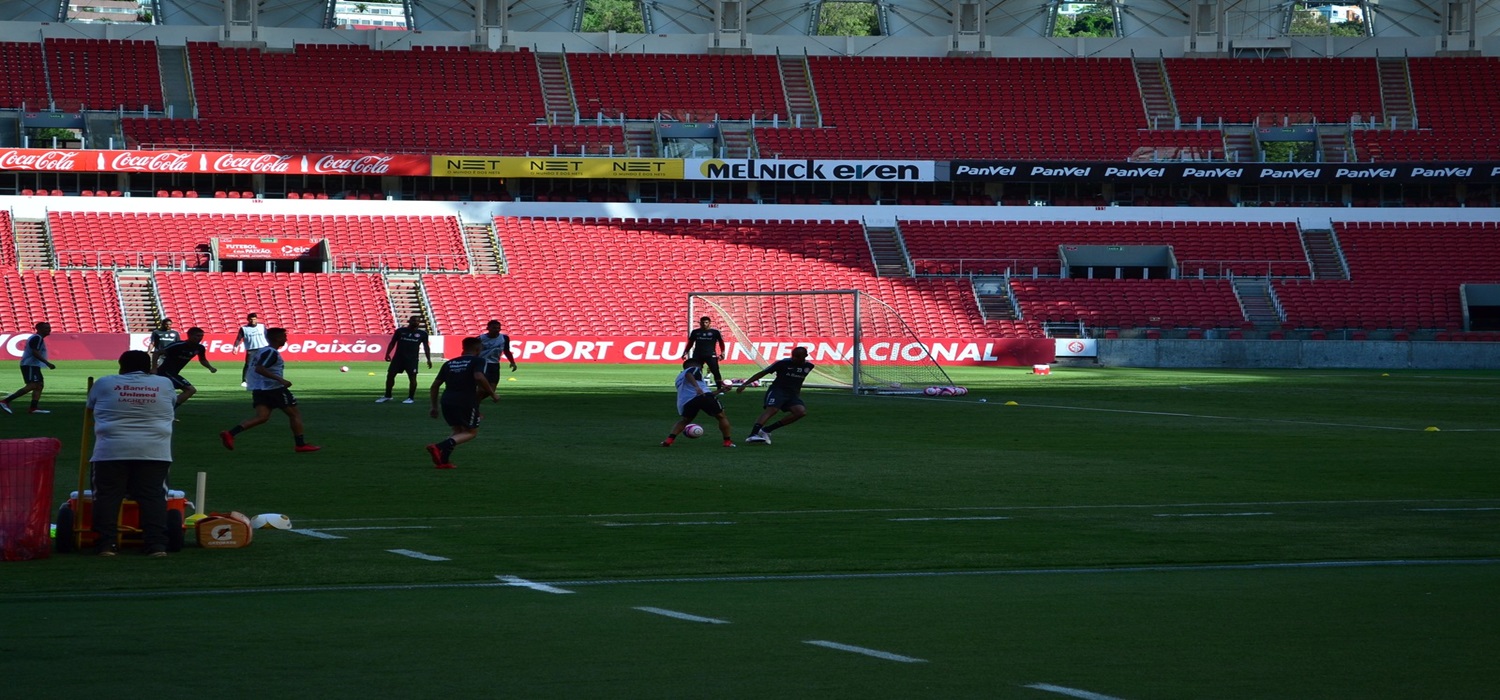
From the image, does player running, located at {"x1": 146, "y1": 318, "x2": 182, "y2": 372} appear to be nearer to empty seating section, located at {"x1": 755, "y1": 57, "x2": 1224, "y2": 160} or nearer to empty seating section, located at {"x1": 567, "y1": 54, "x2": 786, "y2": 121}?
empty seating section, located at {"x1": 755, "y1": 57, "x2": 1224, "y2": 160}

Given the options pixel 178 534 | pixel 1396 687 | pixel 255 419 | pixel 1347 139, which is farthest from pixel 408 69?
pixel 1396 687

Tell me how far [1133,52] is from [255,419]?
60938 mm

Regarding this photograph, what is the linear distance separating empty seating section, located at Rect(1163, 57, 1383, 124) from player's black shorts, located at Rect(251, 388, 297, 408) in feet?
190

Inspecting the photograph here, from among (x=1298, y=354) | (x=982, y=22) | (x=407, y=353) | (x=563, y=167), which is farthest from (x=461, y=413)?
(x=982, y=22)

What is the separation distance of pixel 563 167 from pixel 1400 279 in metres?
32.7

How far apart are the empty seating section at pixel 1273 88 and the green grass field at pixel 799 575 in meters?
50.8

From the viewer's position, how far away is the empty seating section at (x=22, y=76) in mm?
65562

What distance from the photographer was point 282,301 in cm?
5712

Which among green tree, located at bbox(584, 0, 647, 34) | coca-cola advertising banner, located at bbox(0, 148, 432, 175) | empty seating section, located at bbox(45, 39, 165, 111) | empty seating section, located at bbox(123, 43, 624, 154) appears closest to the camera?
coca-cola advertising banner, located at bbox(0, 148, 432, 175)

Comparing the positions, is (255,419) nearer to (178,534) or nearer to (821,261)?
(178,534)

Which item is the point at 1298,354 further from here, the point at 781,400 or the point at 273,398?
the point at 273,398

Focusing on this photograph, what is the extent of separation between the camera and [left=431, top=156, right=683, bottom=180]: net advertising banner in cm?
6519

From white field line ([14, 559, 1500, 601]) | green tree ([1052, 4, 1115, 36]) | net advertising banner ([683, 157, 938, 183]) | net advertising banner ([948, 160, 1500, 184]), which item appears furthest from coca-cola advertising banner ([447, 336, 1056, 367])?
green tree ([1052, 4, 1115, 36])

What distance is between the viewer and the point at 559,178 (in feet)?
223
